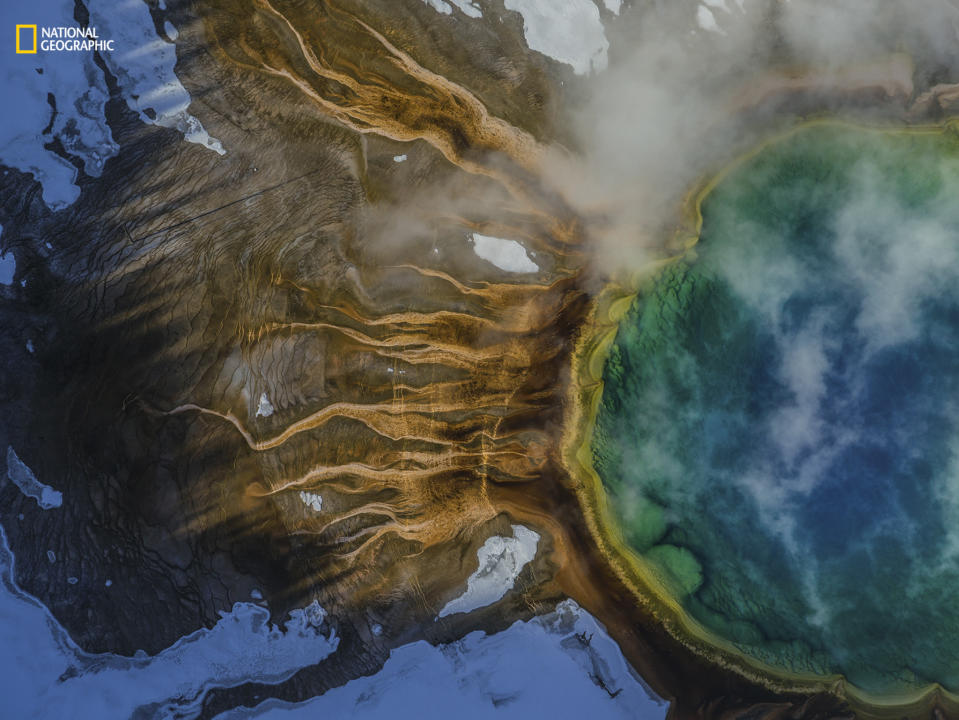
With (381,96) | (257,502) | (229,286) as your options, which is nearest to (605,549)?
(257,502)

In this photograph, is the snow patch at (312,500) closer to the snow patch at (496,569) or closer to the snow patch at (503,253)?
the snow patch at (496,569)

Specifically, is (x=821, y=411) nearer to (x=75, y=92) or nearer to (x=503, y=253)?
(x=503, y=253)

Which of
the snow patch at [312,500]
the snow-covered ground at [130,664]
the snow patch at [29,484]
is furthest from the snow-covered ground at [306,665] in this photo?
the snow patch at [312,500]

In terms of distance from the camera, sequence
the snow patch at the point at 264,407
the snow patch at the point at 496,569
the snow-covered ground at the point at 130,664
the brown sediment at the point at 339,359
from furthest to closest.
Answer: the snow patch at the point at 496,569
the snow patch at the point at 264,407
the brown sediment at the point at 339,359
the snow-covered ground at the point at 130,664

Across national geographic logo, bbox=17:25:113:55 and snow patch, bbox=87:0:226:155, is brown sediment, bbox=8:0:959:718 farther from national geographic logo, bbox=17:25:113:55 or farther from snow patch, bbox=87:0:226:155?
national geographic logo, bbox=17:25:113:55

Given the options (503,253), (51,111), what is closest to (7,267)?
(51,111)
